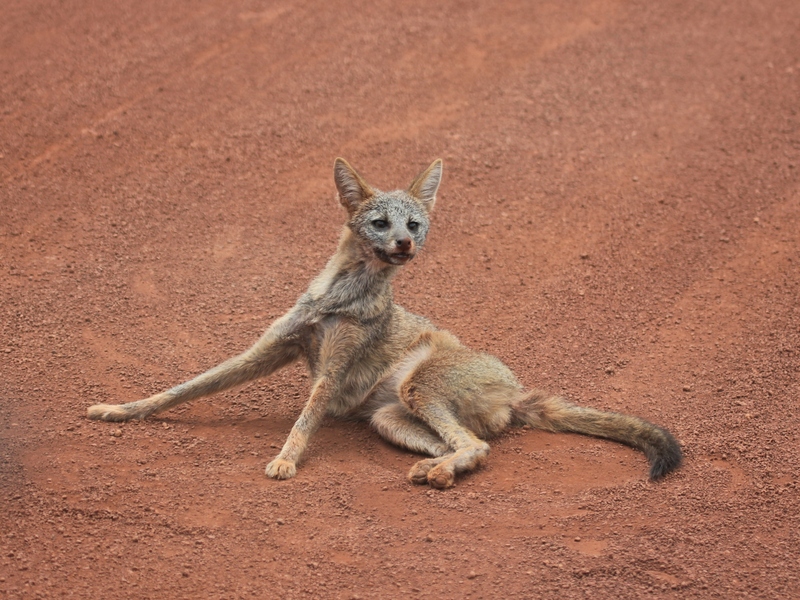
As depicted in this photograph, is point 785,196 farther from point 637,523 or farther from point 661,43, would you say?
point 637,523

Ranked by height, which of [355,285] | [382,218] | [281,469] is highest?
[382,218]

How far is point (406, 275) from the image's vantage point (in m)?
10.4

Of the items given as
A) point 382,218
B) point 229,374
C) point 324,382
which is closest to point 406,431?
point 324,382

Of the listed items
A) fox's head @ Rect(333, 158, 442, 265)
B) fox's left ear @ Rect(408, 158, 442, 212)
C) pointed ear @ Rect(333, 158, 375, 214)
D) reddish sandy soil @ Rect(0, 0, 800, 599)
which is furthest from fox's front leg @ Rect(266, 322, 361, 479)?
fox's left ear @ Rect(408, 158, 442, 212)

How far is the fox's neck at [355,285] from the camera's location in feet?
25.2

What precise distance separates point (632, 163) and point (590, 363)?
4.22 metres

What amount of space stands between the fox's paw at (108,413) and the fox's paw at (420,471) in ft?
7.58

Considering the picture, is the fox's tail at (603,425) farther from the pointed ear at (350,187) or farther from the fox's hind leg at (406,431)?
the pointed ear at (350,187)

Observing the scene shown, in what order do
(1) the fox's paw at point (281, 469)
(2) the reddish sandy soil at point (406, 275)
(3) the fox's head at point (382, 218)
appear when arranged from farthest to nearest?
(3) the fox's head at point (382, 218), (1) the fox's paw at point (281, 469), (2) the reddish sandy soil at point (406, 275)

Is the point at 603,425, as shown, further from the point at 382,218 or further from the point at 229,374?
the point at 229,374

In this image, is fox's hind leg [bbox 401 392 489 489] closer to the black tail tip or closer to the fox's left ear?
the black tail tip

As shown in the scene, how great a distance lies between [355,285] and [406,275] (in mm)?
2694

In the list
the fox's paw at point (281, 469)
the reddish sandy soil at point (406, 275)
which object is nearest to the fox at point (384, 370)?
the reddish sandy soil at point (406, 275)

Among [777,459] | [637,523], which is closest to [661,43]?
[777,459]
